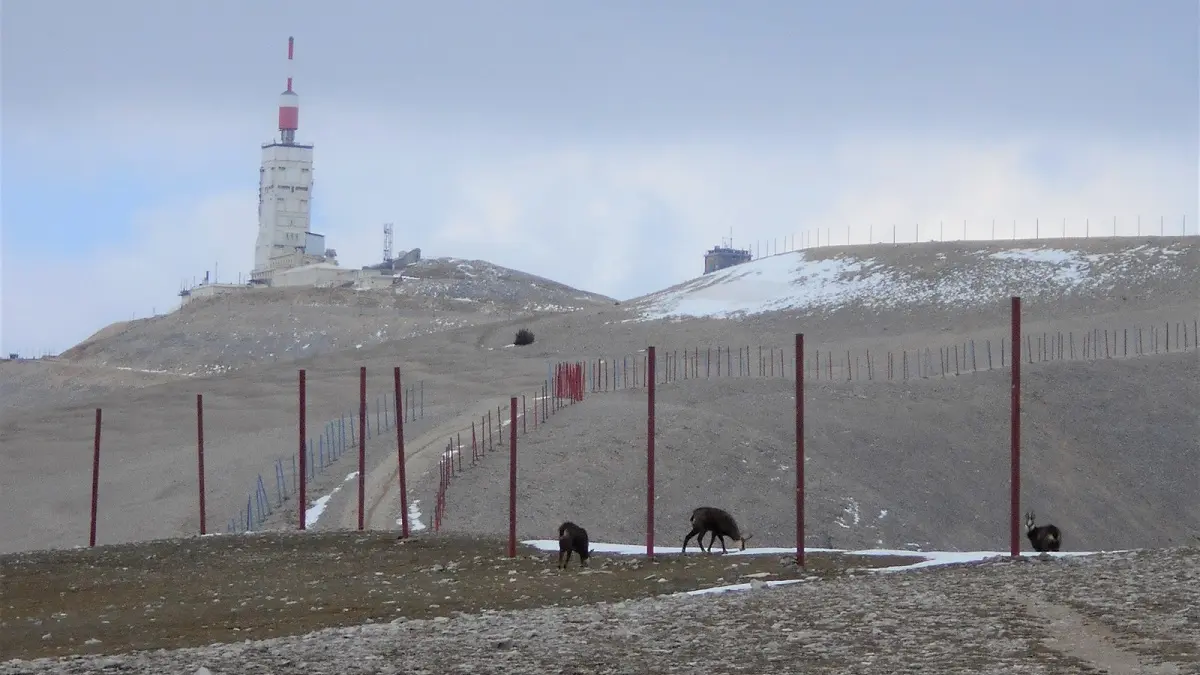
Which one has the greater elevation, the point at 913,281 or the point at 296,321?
the point at 913,281

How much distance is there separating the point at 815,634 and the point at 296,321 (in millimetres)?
115370

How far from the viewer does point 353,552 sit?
28.4m

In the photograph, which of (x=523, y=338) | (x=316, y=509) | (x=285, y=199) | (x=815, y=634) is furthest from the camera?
(x=285, y=199)

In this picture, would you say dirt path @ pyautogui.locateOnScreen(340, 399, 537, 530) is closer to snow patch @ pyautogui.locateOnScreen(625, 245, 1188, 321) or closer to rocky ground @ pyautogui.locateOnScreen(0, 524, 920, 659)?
rocky ground @ pyautogui.locateOnScreen(0, 524, 920, 659)

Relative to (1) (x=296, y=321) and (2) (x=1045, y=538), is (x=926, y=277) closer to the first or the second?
(1) (x=296, y=321)

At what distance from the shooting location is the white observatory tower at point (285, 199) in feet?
580

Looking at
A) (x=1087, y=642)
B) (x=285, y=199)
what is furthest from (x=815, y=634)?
(x=285, y=199)

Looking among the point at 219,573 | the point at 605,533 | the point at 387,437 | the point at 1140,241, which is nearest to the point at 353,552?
the point at 219,573

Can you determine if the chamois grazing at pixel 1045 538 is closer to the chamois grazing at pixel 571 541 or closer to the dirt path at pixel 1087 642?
the chamois grazing at pixel 571 541

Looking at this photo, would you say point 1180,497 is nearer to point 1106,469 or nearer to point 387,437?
point 1106,469

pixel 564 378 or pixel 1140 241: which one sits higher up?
pixel 1140 241

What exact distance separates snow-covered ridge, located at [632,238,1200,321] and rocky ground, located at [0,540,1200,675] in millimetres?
75801

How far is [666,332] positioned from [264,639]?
7408cm

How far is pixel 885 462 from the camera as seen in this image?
50.0 meters
